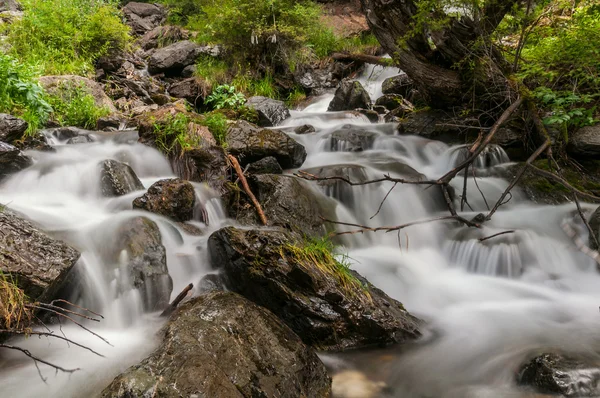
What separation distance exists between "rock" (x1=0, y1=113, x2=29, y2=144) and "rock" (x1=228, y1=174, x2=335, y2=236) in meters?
3.03

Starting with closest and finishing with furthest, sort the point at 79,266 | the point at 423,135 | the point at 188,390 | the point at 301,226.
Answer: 1. the point at 188,390
2. the point at 79,266
3. the point at 301,226
4. the point at 423,135

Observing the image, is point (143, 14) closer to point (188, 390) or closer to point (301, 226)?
point (301, 226)

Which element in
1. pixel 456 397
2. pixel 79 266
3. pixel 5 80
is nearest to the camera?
pixel 456 397

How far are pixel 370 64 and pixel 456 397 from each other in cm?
1084

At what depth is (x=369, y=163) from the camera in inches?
261

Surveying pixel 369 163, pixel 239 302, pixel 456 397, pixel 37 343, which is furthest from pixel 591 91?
pixel 37 343

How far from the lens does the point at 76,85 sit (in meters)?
8.10

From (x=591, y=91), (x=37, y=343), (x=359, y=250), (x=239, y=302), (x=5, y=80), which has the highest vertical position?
(x=591, y=91)

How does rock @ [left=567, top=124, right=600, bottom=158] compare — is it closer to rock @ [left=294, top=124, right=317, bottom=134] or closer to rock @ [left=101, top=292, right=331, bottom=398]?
rock @ [left=294, top=124, right=317, bottom=134]

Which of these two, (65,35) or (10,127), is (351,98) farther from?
(65,35)

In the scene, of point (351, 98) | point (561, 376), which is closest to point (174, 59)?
point (351, 98)

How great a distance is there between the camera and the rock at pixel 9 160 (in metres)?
4.93

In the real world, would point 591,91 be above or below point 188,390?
above

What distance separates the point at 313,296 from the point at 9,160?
4.24 m
